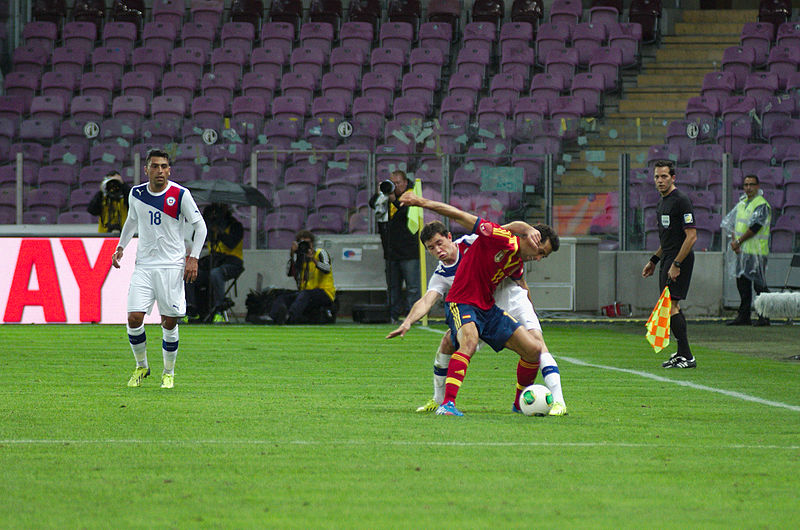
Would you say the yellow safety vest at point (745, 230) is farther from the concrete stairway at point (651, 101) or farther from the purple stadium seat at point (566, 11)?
the purple stadium seat at point (566, 11)

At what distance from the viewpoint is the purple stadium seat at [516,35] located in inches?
1032

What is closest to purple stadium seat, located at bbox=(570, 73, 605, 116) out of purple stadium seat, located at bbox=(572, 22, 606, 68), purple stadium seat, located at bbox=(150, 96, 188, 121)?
purple stadium seat, located at bbox=(572, 22, 606, 68)

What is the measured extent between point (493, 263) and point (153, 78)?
19.7m

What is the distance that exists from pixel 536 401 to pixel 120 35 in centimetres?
2181

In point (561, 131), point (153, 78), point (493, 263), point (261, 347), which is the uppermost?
point (153, 78)

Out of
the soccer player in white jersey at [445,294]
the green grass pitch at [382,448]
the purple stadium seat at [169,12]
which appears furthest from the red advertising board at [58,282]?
the purple stadium seat at [169,12]

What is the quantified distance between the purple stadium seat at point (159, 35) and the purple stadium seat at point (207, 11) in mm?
875

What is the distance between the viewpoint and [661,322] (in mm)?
11922

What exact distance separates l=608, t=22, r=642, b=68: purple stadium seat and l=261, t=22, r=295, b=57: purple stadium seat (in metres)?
7.33

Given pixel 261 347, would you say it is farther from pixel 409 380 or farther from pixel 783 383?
pixel 783 383

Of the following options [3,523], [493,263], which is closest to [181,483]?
[3,523]

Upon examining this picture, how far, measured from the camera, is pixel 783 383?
10.2m

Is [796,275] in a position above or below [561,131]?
below

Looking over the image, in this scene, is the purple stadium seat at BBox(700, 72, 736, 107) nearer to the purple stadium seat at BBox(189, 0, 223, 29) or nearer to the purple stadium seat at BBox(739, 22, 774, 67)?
the purple stadium seat at BBox(739, 22, 774, 67)
